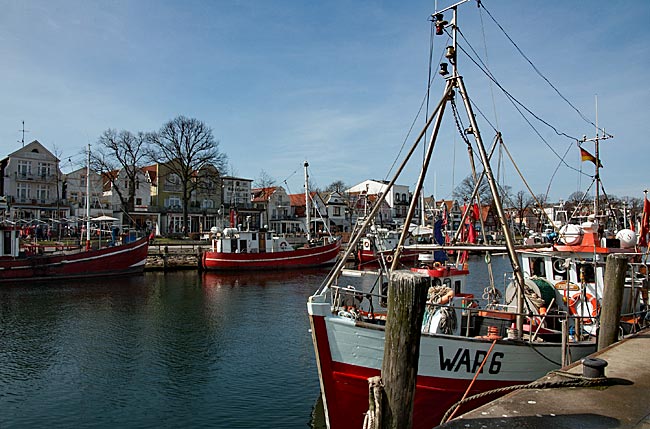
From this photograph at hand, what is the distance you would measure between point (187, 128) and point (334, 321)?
188 ft

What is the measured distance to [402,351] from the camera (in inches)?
237

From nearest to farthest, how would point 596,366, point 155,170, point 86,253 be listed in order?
point 596,366 < point 86,253 < point 155,170

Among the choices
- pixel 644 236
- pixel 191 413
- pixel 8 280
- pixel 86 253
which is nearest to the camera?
pixel 191 413

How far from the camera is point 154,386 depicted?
13891mm

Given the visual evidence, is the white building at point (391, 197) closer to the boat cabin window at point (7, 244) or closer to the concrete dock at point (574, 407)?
the boat cabin window at point (7, 244)

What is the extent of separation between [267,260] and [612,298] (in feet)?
120

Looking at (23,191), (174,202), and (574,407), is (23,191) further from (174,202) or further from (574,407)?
(574,407)

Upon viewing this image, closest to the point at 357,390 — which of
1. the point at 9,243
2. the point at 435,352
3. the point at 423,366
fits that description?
the point at 423,366

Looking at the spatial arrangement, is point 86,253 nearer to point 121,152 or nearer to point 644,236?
point 121,152

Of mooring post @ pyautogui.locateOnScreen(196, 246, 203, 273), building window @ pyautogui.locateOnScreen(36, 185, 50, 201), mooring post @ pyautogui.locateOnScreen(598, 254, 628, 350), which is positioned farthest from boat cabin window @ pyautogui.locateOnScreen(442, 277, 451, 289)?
building window @ pyautogui.locateOnScreen(36, 185, 50, 201)

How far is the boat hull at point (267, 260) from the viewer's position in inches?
1709

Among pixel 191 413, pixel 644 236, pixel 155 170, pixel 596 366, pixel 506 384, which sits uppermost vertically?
pixel 155 170

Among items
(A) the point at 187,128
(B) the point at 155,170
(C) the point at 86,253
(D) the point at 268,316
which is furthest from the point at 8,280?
(B) the point at 155,170

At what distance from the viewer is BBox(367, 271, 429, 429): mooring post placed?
598 centimetres
